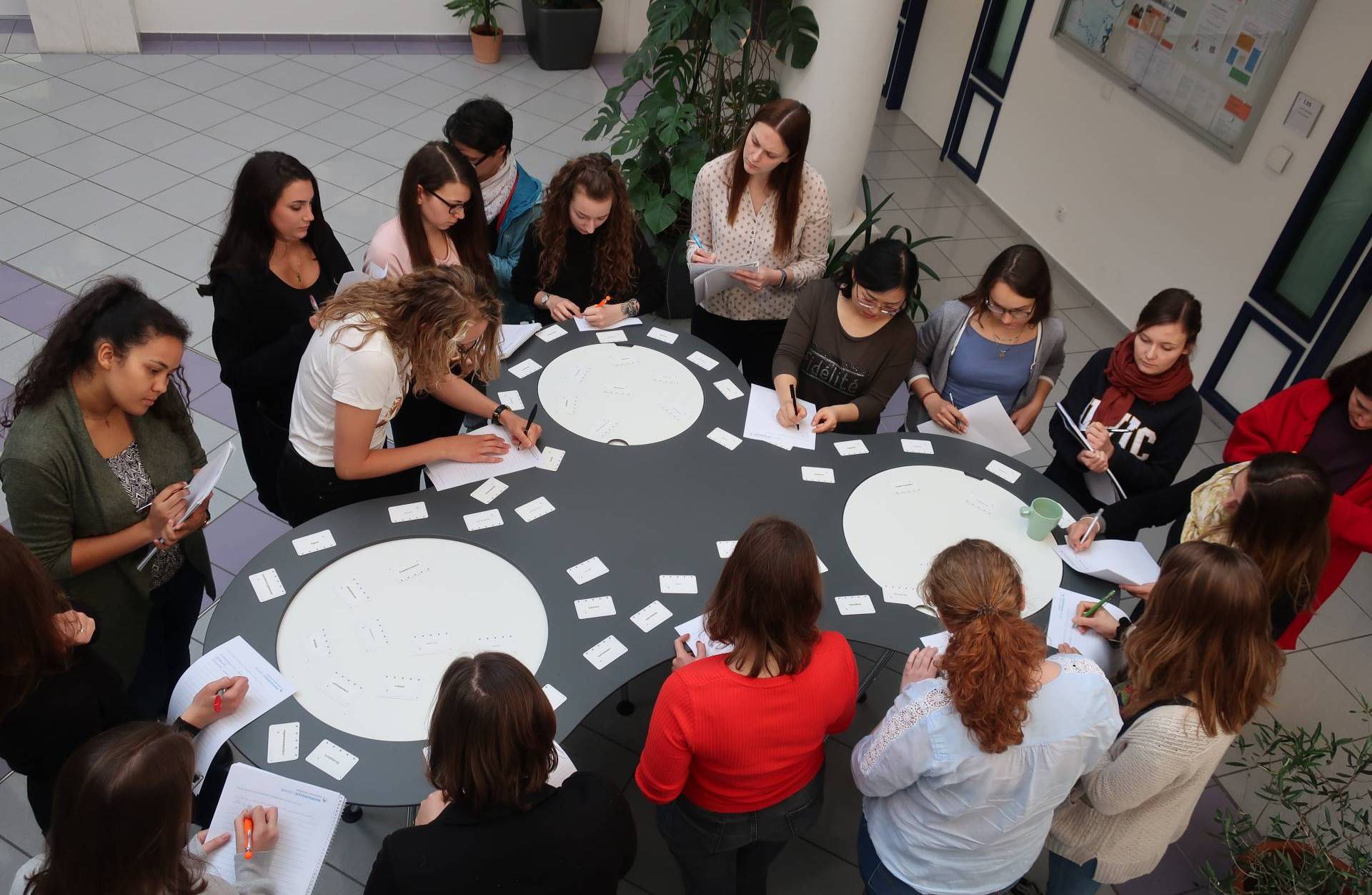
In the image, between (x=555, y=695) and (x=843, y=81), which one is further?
(x=843, y=81)

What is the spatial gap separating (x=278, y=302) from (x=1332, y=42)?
509 centimetres

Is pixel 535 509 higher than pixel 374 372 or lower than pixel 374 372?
lower

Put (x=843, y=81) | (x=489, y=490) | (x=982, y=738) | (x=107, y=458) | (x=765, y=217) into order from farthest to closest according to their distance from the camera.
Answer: (x=843, y=81) → (x=765, y=217) → (x=489, y=490) → (x=107, y=458) → (x=982, y=738)

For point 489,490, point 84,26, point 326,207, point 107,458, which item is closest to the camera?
point 107,458

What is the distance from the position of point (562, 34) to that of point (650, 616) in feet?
23.6

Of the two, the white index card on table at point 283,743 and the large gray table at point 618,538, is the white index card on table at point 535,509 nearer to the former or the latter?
the large gray table at point 618,538

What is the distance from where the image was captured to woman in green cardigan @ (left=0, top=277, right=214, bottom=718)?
2.39 meters

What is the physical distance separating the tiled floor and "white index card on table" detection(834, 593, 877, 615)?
3.09ft

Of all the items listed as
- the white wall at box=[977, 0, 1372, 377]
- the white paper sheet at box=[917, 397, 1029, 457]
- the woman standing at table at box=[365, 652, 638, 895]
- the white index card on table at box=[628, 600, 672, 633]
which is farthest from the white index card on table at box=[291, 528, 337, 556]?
the white wall at box=[977, 0, 1372, 377]

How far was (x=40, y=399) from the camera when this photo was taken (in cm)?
240

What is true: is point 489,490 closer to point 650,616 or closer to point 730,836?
point 650,616

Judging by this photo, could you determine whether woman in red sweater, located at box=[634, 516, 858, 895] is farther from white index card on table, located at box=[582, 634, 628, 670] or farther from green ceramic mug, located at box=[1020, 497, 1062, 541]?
green ceramic mug, located at box=[1020, 497, 1062, 541]

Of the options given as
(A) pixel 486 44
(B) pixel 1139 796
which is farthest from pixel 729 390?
(A) pixel 486 44

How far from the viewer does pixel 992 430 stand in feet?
11.5
